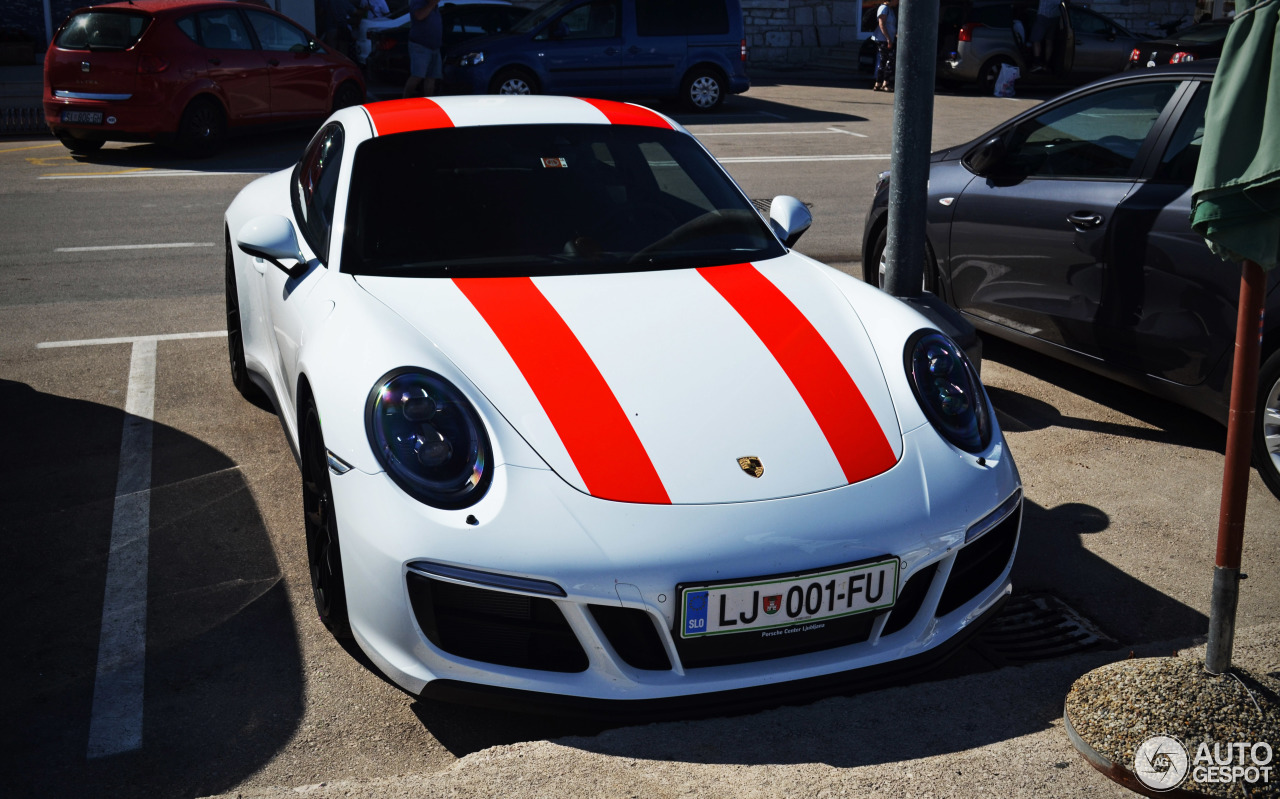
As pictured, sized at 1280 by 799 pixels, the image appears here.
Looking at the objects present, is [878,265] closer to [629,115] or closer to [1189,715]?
[629,115]

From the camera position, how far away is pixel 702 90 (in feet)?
55.2

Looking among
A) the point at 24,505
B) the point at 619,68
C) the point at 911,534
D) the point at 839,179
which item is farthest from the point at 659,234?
the point at 619,68

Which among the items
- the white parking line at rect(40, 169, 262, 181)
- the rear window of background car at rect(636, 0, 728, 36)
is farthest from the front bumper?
the rear window of background car at rect(636, 0, 728, 36)

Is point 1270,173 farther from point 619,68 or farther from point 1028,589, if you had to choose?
point 619,68

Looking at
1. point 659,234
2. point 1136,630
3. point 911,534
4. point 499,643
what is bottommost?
point 1136,630

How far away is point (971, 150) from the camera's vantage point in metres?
5.83

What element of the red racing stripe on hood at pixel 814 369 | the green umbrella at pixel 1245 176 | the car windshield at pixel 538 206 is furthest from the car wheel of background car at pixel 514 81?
the green umbrella at pixel 1245 176

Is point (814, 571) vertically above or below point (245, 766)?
above

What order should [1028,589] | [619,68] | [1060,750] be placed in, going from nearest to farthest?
1. [1060,750]
2. [1028,589]
3. [619,68]

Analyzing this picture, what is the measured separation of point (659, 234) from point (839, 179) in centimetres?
795

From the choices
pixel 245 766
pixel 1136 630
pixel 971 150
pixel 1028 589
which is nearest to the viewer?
pixel 245 766

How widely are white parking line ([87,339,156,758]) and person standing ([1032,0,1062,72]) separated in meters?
18.1

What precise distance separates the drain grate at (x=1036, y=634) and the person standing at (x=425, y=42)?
42.4 ft

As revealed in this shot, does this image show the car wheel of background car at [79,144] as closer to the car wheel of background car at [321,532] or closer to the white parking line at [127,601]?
the white parking line at [127,601]
